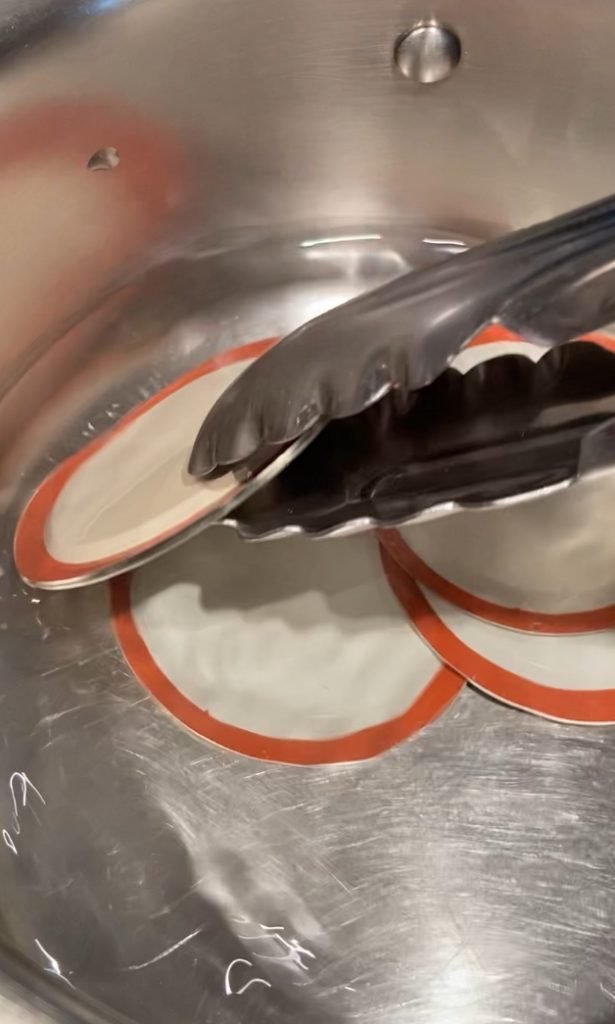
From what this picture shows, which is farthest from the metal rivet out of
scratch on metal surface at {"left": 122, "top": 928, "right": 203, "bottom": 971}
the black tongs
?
scratch on metal surface at {"left": 122, "top": 928, "right": 203, "bottom": 971}

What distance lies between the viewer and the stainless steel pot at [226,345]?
1.38 feet

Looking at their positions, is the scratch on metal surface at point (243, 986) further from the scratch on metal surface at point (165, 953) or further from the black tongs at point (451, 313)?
the black tongs at point (451, 313)

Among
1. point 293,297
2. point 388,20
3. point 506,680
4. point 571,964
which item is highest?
point 388,20

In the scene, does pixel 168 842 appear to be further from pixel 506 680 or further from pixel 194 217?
pixel 194 217

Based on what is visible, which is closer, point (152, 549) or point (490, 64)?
point (152, 549)

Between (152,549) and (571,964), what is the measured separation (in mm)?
258

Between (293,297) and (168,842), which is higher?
(293,297)

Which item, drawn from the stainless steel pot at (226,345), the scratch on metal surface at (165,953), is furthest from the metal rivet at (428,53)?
the scratch on metal surface at (165,953)

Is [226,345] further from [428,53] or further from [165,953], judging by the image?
[165,953]

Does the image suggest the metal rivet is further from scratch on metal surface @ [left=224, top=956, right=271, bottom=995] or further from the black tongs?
scratch on metal surface @ [left=224, top=956, right=271, bottom=995]

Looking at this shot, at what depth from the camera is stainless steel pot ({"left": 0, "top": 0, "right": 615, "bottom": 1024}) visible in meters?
0.42

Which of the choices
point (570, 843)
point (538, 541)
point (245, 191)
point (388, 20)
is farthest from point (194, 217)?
point (570, 843)

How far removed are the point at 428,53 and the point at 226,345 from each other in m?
0.21

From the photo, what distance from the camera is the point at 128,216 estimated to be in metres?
0.59
